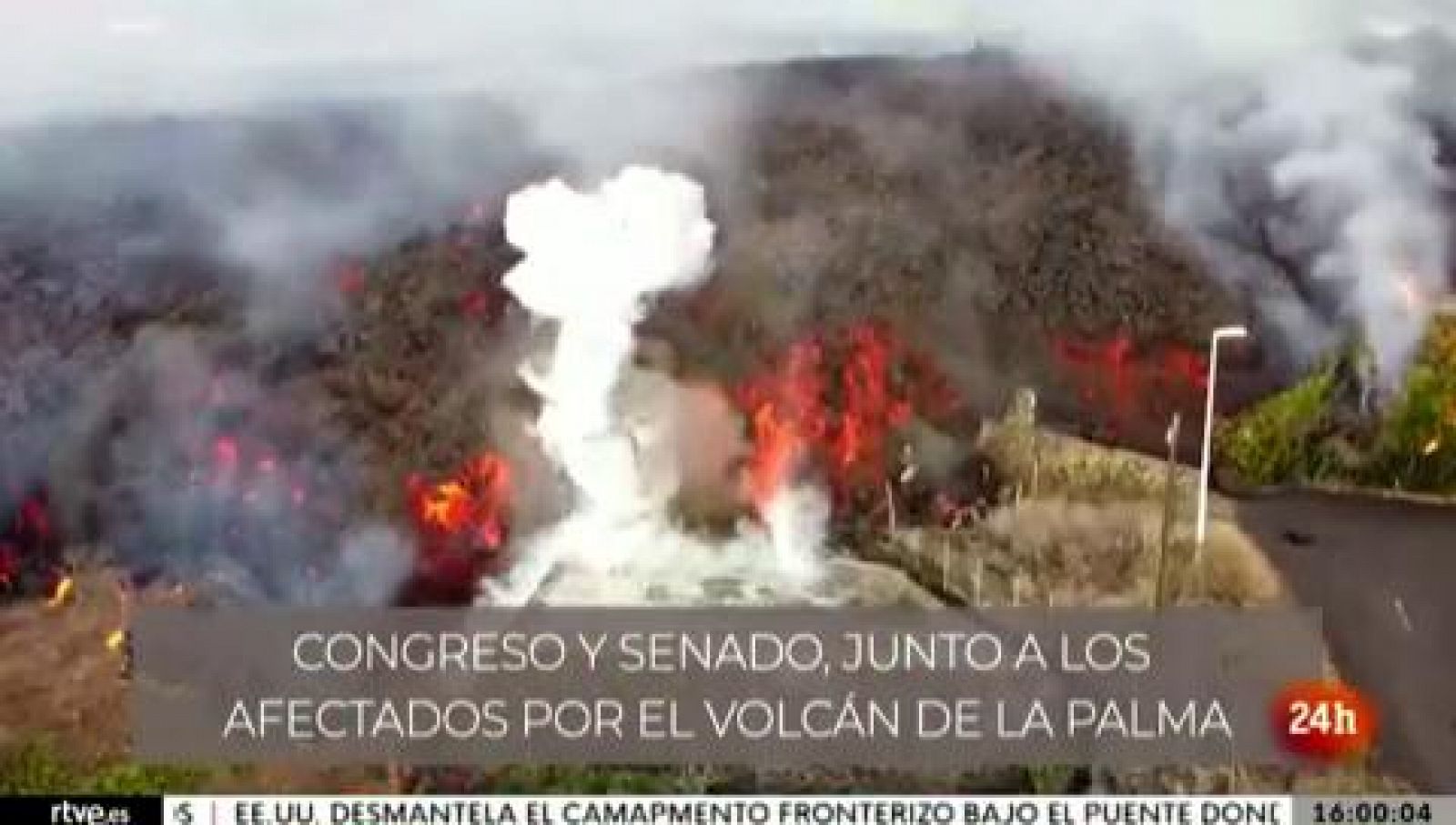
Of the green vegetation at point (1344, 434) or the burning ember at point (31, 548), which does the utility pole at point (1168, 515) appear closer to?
the green vegetation at point (1344, 434)

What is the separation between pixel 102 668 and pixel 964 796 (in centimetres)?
67

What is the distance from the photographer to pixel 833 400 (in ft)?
5.70

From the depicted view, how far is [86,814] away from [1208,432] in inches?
35.8

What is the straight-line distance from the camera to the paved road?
1.73 meters

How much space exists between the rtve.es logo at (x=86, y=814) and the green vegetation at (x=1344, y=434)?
0.89m

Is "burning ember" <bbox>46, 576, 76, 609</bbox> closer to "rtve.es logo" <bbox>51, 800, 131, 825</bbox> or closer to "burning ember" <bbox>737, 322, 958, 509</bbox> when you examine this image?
"rtve.es logo" <bbox>51, 800, 131, 825</bbox>

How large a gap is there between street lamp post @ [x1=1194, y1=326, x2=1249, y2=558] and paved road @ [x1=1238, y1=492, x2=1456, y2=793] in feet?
0.10

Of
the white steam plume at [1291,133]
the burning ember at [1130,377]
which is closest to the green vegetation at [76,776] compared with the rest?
the burning ember at [1130,377]

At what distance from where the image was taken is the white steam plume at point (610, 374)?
5.68 feet

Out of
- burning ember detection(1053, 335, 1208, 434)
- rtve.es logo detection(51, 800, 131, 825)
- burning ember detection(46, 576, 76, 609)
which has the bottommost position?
rtve.es logo detection(51, 800, 131, 825)

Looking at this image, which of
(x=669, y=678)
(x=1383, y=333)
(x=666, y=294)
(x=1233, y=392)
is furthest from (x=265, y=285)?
(x=1383, y=333)

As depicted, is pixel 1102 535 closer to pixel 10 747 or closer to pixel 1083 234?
pixel 1083 234

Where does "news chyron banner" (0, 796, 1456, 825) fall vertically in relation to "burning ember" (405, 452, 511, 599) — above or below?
below

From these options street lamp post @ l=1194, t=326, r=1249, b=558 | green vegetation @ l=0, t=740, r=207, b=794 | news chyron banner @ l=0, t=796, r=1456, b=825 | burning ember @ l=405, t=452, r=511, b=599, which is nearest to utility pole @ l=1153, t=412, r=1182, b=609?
street lamp post @ l=1194, t=326, r=1249, b=558
